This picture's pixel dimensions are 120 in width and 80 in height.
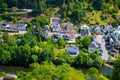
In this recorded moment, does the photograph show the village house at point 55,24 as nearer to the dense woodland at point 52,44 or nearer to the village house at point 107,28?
the dense woodland at point 52,44

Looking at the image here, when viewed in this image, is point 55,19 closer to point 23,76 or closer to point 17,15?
point 17,15

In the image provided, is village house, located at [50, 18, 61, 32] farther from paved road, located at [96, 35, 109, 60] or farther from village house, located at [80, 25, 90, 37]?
paved road, located at [96, 35, 109, 60]

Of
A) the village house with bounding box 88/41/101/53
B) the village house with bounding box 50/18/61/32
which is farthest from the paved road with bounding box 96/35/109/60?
the village house with bounding box 50/18/61/32

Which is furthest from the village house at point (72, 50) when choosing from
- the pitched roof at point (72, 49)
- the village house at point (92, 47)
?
the village house at point (92, 47)

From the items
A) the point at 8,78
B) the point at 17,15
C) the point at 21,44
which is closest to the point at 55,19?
the point at 17,15

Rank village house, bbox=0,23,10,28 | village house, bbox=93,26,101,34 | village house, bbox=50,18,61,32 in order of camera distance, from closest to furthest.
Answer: village house, bbox=93,26,101,34, village house, bbox=50,18,61,32, village house, bbox=0,23,10,28

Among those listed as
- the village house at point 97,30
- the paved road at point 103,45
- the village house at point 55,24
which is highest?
the village house at point 55,24
